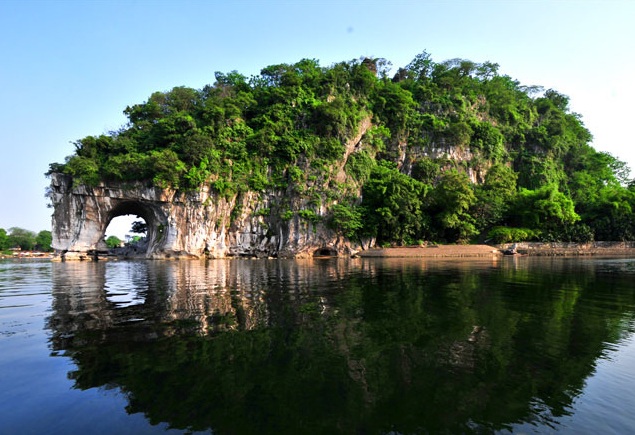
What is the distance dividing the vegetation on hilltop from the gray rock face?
1.48 meters

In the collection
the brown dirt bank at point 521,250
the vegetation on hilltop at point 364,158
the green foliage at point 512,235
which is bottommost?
the brown dirt bank at point 521,250

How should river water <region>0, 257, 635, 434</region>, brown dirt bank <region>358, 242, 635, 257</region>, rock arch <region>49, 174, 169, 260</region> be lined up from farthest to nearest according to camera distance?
→ brown dirt bank <region>358, 242, 635, 257</region> → rock arch <region>49, 174, 169, 260</region> → river water <region>0, 257, 635, 434</region>

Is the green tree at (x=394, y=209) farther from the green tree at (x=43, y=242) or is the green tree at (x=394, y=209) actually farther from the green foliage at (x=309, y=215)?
the green tree at (x=43, y=242)

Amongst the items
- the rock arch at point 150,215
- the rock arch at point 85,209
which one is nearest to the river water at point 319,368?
the rock arch at point 85,209

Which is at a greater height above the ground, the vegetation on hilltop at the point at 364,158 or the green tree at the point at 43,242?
the vegetation on hilltop at the point at 364,158

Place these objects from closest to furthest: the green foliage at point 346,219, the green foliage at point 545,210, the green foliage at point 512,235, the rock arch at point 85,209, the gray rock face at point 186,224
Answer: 1. the rock arch at point 85,209
2. the gray rock face at point 186,224
3. the green foliage at point 346,219
4. the green foliage at point 512,235
5. the green foliage at point 545,210

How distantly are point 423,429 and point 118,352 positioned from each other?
4.77 meters

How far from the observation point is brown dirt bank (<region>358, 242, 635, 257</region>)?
4038cm

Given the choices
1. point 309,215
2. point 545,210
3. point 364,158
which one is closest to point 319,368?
point 309,215

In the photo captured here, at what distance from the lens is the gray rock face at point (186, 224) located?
36344 millimetres

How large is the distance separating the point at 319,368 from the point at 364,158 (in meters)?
45.9

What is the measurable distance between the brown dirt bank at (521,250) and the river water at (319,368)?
32120mm

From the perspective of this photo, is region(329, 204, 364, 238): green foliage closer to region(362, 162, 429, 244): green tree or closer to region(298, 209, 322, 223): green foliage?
region(362, 162, 429, 244): green tree

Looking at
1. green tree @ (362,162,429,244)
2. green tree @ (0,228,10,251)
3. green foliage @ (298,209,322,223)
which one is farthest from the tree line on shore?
green tree @ (362,162,429,244)
